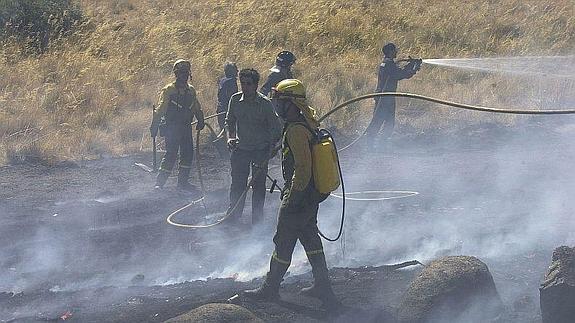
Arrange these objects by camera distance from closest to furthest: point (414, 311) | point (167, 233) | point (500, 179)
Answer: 1. point (414, 311)
2. point (167, 233)
3. point (500, 179)

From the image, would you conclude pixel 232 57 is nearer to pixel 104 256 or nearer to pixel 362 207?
pixel 362 207

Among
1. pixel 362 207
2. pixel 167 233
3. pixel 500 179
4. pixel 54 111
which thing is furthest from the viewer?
pixel 54 111

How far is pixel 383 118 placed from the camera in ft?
45.4

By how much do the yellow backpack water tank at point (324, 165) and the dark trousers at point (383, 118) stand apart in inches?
273

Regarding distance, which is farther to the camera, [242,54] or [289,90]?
[242,54]

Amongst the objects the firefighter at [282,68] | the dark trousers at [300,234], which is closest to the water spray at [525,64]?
the firefighter at [282,68]

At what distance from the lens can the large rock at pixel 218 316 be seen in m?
5.89

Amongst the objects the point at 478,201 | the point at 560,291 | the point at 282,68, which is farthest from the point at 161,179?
the point at 560,291

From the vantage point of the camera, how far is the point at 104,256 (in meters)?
8.95

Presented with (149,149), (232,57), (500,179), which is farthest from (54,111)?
(500,179)

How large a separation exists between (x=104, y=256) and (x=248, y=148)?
6.39ft

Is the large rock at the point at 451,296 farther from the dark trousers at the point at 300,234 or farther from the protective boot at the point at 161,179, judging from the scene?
the protective boot at the point at 161,179

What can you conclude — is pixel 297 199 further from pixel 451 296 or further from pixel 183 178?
pixel 183 178

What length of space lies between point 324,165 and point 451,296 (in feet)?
4.80
